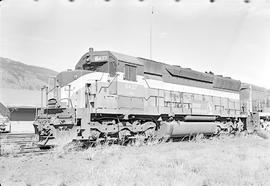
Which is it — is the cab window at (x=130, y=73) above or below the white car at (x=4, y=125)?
above

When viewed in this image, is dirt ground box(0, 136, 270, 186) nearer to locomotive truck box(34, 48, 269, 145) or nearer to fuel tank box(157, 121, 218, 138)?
locomotive truck box(34, 48, 269, 145)

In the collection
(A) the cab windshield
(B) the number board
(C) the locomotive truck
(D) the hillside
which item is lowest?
(C) the locomotive truck

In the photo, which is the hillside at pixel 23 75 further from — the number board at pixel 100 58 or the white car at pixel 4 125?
the number board at pixel 100 58

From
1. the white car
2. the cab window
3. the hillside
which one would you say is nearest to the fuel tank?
the cab window

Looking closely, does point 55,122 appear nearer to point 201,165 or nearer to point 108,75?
point 108,75

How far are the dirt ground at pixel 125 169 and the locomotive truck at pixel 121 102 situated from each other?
1.37 m

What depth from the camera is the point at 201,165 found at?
311 inches

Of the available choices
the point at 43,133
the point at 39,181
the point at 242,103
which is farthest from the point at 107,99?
the point at 242,103

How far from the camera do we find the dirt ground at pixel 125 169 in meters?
6.07

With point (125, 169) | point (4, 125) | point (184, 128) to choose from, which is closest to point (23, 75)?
point (4, 125)

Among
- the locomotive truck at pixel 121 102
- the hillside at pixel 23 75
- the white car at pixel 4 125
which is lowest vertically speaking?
the white car at pixel 4 125

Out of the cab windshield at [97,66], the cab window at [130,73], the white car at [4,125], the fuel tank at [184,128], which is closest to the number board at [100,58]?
the cab windshield at [97,66]

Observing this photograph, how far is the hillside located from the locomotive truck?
79341 mm

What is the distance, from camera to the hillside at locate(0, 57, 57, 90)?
95.5 meters
